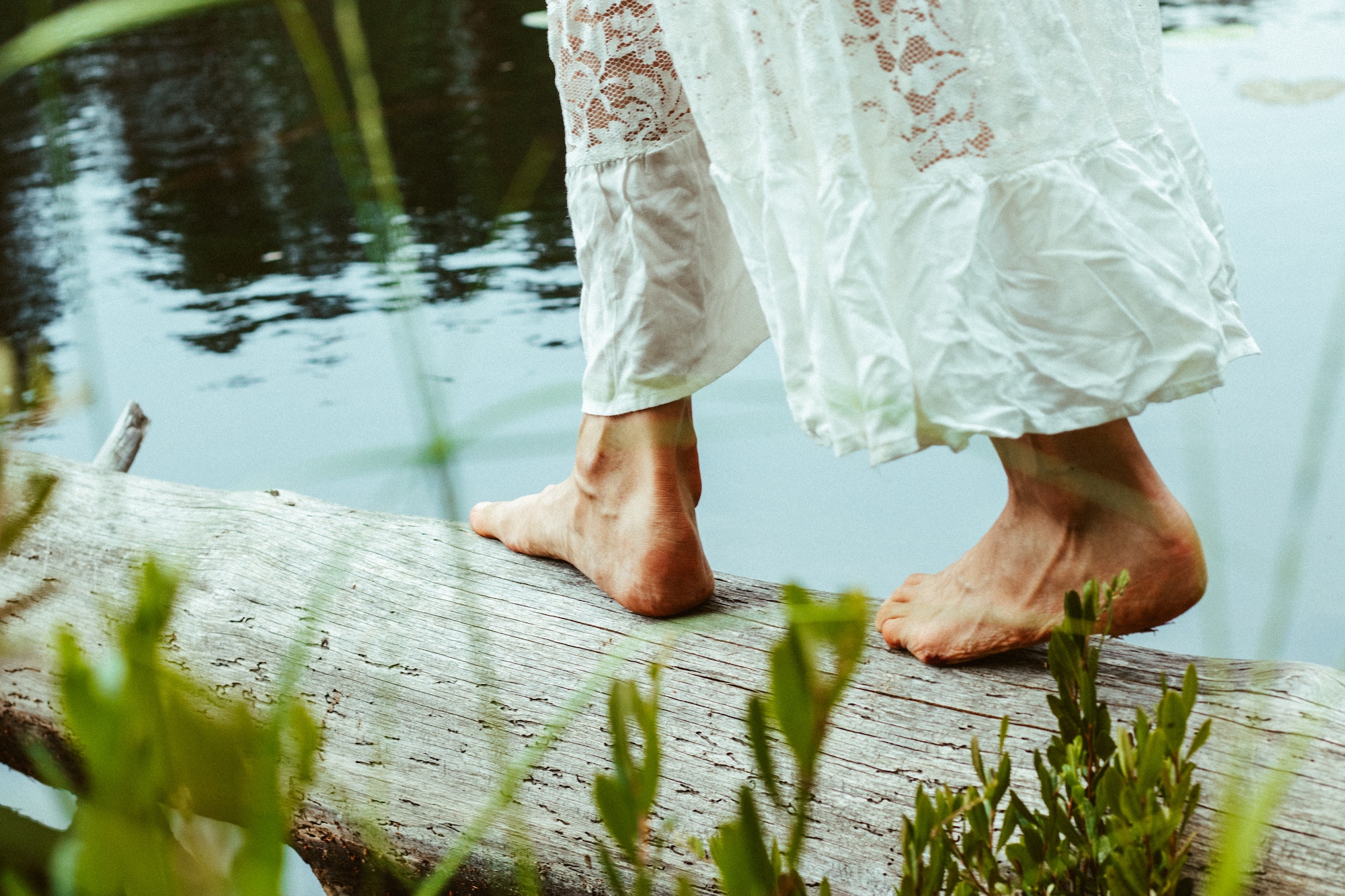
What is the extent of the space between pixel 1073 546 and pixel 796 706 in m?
0.70

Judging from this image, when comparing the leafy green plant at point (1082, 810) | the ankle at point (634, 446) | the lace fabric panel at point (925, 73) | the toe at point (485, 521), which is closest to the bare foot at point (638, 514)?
the ankle at point (634, 446)

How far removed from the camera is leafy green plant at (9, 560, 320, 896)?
17 centimetres

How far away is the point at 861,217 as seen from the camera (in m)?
0.74

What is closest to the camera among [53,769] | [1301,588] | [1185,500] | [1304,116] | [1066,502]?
[53,769]

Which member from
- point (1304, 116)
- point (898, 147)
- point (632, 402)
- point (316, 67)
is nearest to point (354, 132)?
point (1304, 116)

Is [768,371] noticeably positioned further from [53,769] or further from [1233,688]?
[53,769]

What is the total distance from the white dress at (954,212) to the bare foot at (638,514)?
0.86 feet

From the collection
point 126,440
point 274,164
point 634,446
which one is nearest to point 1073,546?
point 634,446

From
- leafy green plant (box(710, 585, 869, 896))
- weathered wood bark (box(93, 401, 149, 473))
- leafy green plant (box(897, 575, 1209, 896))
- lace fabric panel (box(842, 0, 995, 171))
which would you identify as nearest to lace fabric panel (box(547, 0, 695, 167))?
lace fabric panel (box(842, 0, 995, 171))

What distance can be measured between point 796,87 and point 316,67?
56 centimetres

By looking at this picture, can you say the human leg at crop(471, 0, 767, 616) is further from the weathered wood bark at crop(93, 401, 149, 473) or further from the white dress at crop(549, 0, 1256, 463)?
the weathered wood bark at crop(93, 401, 149, 473)

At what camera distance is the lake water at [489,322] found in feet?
3.23

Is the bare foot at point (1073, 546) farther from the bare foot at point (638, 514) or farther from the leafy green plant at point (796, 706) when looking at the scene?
the leafy green plant at point (796, 706)

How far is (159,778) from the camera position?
0.20 m
